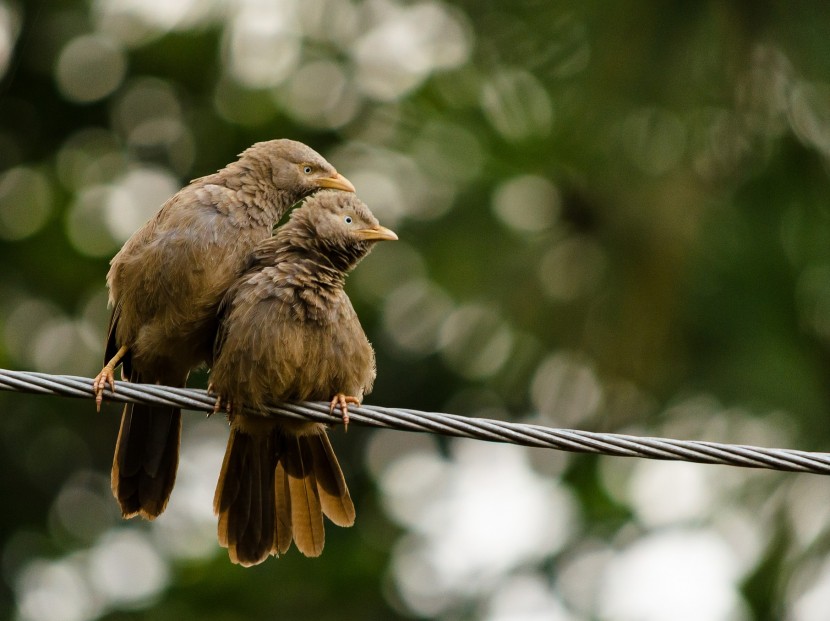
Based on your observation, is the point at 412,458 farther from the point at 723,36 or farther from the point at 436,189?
the point at 723,36

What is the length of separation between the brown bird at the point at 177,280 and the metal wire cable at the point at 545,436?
33.8 inches

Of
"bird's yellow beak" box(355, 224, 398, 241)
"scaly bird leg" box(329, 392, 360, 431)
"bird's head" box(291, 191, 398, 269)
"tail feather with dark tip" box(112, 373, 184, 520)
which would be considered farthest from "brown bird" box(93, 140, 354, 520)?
"scaly bird leg" box(329, 392, 360, 431)

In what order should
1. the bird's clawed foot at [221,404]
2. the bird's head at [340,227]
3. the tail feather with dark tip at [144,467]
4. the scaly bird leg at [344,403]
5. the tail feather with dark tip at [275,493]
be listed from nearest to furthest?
the scaly bird leg at [344,403] < the bird's clawed foot at [221,404] < the bird's head at [340,227] < the tail feather with dark tip at [275,493] < the tail feather with dark tip at [144,467]

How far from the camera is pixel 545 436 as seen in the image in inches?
200

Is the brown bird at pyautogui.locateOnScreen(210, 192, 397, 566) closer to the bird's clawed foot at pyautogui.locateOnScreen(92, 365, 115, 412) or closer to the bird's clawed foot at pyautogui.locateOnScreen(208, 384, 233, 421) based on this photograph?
the bird's clawed foot at pyautogui.locateOnScreen(208, 384, 233, 421)

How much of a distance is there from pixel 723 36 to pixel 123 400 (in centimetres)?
501

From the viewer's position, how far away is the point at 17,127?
16641 millimetres

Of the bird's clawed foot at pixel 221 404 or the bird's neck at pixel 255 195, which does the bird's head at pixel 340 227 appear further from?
the bird's clawed foot at pixel 221 404

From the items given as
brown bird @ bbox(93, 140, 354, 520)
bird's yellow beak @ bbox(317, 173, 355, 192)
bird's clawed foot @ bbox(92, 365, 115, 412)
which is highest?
bird's yellow beak @ bbox(317, 173, 355, 192)

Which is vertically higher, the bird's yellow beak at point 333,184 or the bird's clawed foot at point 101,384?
the bird's yellow beak at point 333,184

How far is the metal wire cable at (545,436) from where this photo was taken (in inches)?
195

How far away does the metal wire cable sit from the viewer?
495cm

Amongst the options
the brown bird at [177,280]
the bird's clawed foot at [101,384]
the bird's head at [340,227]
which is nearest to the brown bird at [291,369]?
the bird's head at [340,227]

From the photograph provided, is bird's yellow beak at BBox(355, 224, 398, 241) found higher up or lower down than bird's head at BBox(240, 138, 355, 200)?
lower down
